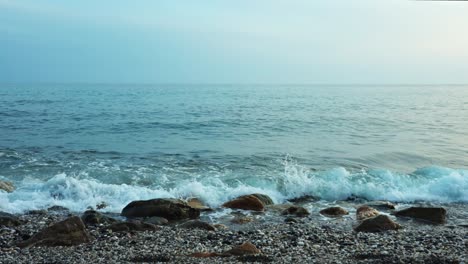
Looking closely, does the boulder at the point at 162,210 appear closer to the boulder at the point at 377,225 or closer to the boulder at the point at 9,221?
the boulder at the point at 9,221

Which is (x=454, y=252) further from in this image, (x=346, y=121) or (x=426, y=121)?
(x=426, y=121)

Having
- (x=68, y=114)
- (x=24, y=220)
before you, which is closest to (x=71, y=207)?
(x=24, y=220)

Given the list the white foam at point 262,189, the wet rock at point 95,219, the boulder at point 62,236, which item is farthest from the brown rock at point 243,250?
the white foam at point 262,189

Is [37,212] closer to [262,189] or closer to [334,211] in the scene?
[262,189]

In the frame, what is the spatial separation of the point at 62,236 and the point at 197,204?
16.5 ft

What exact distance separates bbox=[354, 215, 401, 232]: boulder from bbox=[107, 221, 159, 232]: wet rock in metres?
5.22

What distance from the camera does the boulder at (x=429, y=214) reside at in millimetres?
11438

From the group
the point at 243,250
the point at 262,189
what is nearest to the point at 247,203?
the point at 262,189

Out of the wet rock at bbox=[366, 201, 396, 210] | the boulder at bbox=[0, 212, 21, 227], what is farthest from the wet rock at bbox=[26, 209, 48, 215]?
the wet rock at bbox=[366, 201, 396, 210]

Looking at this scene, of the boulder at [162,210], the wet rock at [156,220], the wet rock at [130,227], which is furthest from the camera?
the boulder at [162,210]

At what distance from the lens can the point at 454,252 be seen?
812 centimetres

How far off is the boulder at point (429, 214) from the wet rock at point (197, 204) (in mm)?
5946

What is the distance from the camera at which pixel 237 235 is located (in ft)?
31.5

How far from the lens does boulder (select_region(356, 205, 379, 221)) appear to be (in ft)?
38.7
